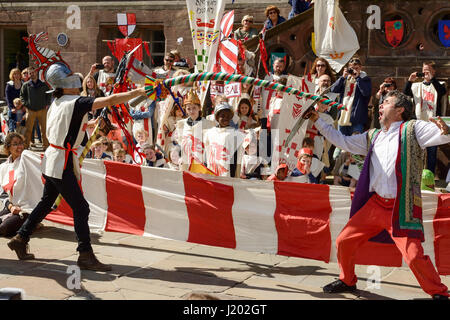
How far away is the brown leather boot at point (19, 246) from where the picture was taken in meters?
6.14

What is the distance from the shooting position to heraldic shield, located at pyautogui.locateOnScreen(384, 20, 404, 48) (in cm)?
1135

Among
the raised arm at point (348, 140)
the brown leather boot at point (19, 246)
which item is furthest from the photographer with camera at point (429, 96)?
the brown leather boot at point (19, 246)

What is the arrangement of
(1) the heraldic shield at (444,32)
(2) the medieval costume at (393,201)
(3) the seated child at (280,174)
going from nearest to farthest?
(2) the medieval costume at (393,201)
(3) the seated child at (280,174)
(1) the heraldic shield at (444,32)

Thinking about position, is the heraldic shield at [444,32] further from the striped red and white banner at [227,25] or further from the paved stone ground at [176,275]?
the paved stone ground at [176,275]

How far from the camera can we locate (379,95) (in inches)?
398

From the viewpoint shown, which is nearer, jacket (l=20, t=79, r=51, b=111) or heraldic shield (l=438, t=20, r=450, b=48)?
heraldic shield (l=438, t=20, r=450, b=48)

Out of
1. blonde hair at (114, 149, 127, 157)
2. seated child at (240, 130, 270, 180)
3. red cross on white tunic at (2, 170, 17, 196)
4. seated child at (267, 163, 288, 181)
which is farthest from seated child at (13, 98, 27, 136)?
seated child at (267, 163, 288, 181)

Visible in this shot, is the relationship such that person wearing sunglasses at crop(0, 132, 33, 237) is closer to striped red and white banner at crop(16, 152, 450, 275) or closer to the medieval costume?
striped red and white banner at crop(16, 152, 450, 275)

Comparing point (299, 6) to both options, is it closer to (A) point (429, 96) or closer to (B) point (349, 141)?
(A) point (429, 96)

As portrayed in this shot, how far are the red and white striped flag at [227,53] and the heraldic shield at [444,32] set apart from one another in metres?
3.69

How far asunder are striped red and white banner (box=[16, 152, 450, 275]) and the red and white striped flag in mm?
2963

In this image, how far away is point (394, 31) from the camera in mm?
11375

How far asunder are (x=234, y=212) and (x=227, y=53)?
3.64m

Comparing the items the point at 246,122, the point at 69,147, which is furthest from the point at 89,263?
the point at 246,122
